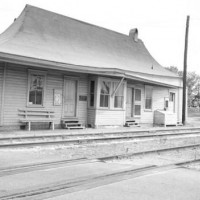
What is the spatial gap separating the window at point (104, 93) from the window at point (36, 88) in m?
3.27

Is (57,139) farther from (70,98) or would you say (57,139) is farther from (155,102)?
(155,102)

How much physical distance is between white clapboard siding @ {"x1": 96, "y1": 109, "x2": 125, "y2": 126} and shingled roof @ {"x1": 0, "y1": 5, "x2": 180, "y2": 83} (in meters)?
2.42

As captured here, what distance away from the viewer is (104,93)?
52.7 ft

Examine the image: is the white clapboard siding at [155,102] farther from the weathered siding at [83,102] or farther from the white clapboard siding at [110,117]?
the weathered siding at [83,102]

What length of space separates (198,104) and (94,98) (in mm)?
76339

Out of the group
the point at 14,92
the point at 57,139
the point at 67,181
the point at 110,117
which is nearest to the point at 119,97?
the point at 110,117

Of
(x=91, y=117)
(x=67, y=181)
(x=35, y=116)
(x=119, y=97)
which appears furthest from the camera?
(x=119, y=97)

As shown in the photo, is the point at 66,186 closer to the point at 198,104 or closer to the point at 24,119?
the point at 24,119

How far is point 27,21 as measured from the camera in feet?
56.0

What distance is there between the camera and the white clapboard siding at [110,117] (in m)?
15.7

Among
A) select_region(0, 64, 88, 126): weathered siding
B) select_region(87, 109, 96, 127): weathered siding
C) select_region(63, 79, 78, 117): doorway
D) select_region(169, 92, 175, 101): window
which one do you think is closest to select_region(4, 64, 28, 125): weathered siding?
select_region(0, 64, 88, 126): weathered siding

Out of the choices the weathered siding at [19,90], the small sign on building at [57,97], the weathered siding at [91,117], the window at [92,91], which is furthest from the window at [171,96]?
the small sign on building at [57,97]

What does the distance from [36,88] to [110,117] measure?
14.5ft

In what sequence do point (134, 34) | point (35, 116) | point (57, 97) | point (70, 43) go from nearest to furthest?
1. point (35, 116)
2. point (57, 97)
3. point (70, 43)
4. point (134, 34)
